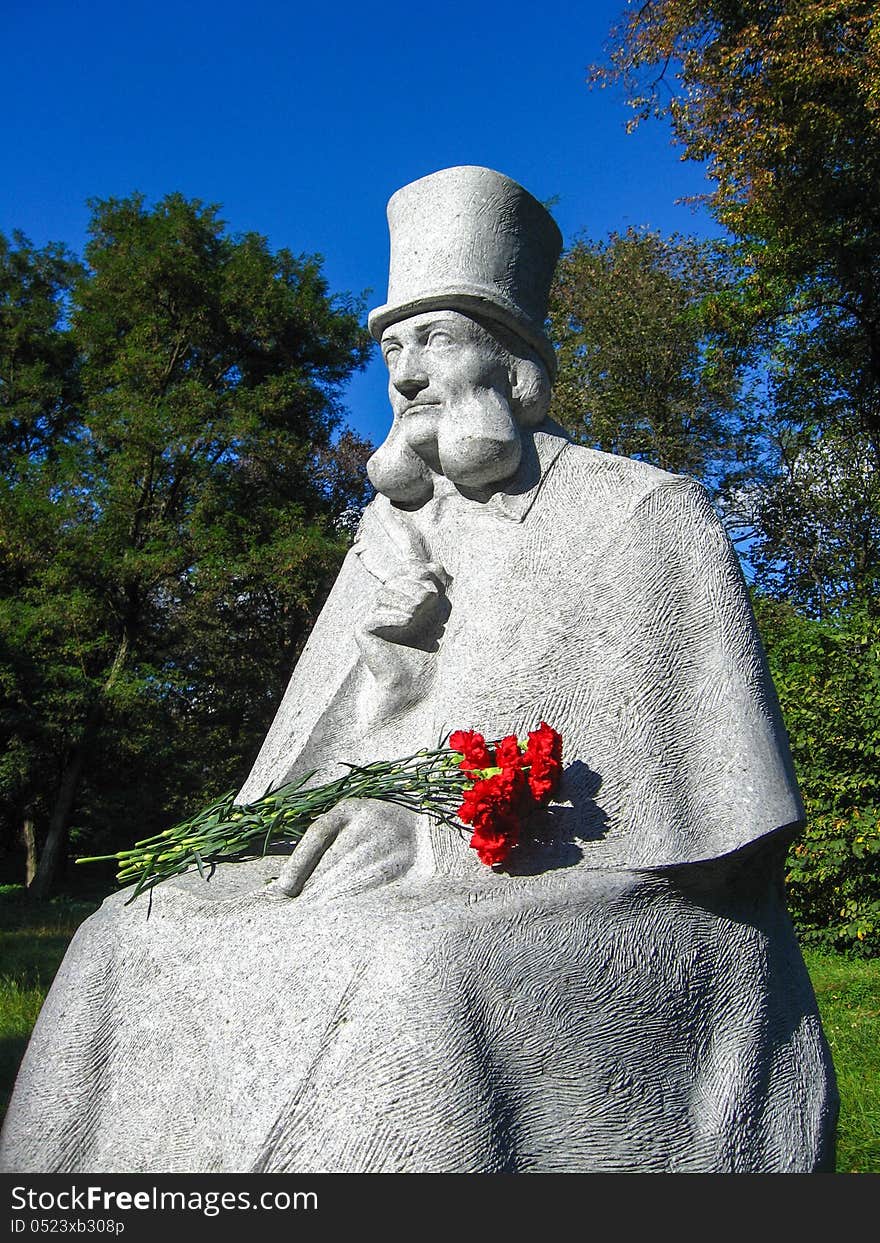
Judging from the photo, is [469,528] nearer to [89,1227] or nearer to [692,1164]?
[692,1164]

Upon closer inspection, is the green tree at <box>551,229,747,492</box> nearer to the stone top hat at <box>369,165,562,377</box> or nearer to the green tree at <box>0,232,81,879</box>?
the green tree at <box>0,232,81,879</box>

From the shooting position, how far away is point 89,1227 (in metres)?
2.00

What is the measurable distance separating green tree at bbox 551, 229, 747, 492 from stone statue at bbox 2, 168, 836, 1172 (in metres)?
13.3

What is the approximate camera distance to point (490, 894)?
7.26 ft

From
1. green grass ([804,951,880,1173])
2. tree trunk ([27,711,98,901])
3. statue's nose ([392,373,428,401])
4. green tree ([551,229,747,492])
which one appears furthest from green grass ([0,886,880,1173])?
green tree ([551,229,747,492])

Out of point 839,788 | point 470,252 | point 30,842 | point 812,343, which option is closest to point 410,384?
point 470,252

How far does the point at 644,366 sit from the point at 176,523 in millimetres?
7400

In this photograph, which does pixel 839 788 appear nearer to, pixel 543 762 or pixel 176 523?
pixel 543 762

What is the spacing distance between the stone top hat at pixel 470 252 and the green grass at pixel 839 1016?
3.03 meters

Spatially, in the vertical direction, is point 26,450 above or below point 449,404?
above

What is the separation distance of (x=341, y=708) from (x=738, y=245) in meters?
13.4

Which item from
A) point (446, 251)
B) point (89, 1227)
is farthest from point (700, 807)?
point (446, 251)

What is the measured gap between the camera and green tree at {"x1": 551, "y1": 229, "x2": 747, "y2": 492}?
53.9 ft

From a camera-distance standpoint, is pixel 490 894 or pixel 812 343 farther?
pixel 812 343
